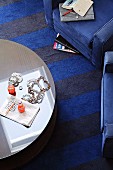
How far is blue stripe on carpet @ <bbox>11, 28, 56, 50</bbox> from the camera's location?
15.3 feet

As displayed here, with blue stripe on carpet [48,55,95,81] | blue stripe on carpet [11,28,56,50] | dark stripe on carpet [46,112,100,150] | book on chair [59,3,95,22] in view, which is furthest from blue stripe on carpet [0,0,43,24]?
dark stripe on carpet [46,112,100,150]

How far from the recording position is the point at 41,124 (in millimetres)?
3527

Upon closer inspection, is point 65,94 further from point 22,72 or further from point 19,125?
point 19,125

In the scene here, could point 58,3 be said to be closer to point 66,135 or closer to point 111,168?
point 66,135

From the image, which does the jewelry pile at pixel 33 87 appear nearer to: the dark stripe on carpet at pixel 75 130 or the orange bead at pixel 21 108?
the orange bead at pixel 21 108

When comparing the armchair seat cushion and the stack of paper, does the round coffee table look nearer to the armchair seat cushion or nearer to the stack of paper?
the stack of paper

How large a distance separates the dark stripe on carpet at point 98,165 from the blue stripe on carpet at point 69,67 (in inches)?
41.9

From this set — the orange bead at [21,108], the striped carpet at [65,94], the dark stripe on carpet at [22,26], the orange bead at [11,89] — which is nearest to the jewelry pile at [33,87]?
the orange bead at [11,89]

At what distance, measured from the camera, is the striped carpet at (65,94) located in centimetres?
386

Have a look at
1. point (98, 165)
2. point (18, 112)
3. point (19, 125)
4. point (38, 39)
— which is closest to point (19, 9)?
point (38, 39)

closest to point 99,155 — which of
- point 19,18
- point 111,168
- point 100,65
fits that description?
point 111,168

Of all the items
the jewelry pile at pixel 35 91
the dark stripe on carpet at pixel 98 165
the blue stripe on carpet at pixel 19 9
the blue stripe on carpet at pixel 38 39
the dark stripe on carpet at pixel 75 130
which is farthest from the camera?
the blue stripe on carpet at pixel 19 9

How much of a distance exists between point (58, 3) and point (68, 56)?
0.62 meters

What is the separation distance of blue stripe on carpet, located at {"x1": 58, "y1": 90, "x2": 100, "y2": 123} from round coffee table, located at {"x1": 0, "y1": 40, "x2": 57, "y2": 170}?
222 mm
